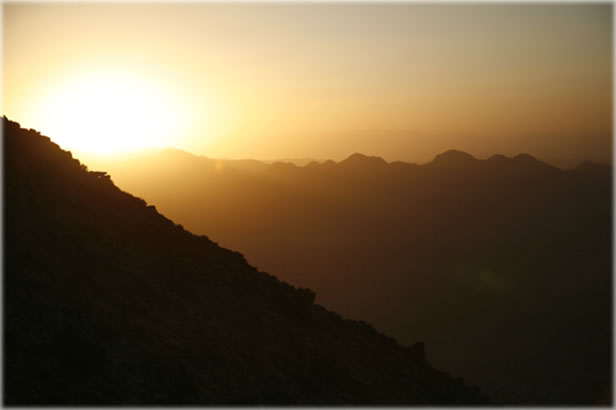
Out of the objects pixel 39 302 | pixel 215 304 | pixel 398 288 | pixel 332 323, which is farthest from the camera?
pixel 398 288

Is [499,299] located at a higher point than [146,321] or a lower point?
lower

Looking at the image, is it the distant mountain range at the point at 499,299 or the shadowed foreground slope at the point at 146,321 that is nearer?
the shadowed foreground slope at the point at 146,321

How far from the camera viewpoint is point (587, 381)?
80.8m

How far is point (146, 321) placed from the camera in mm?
18328

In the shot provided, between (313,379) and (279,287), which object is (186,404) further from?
(279,287)

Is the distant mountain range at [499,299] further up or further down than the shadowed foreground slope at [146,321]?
further down

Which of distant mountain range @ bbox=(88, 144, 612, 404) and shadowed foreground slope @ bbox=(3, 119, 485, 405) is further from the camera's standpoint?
distant mountain range @ bbox=(88, 144, 612, 404)

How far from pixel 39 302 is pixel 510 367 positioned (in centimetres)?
9240

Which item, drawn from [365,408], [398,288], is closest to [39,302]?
[365,408]

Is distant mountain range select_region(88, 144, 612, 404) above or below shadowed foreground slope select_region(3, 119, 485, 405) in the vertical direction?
below

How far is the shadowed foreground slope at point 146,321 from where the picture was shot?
1500cm

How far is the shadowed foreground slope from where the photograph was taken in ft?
49.2

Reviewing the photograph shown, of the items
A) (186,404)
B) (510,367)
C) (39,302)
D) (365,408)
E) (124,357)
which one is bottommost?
(510,367)

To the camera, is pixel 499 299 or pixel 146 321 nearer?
pixel 146 321
